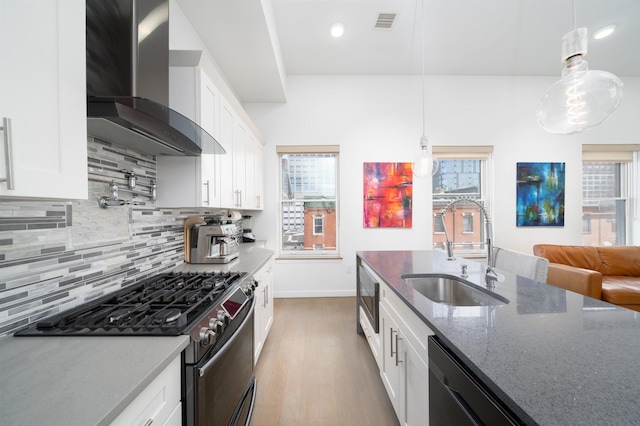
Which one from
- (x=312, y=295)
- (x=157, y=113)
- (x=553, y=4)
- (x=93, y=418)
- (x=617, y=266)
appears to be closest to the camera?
(x=93, y=418)

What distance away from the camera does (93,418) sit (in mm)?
510

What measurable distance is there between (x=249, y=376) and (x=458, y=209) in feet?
12.3

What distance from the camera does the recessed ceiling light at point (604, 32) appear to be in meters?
2.84

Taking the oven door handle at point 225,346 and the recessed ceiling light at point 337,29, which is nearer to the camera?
the oven door handle at point 225,346

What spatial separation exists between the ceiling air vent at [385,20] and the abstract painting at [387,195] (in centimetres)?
168

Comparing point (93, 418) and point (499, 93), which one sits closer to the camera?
point (93, 418)

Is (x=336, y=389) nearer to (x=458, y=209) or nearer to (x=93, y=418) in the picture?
(x=93, y=418)

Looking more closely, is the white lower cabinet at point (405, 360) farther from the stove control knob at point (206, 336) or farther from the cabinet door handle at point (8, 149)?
the cabinet door handle at point (8, 149)


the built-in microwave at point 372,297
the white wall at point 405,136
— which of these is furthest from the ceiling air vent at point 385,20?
the built-in microwave at point 372,297

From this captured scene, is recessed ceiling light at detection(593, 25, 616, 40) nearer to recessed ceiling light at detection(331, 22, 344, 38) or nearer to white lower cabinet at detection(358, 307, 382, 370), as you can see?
recessed ceiling light at detection(331, 22, 344, 38)

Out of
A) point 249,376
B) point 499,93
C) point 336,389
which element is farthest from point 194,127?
point 499,93

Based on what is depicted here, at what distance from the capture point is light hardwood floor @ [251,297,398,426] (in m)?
1.56

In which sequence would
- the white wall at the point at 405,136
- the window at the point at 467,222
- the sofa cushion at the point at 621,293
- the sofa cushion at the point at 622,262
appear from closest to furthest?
1. the sofa cushion at the point at 621,293
2. the sofa cushion at the point at 622,262
3. the white wall at the point at 405,136
4. the window at the point at 467,222

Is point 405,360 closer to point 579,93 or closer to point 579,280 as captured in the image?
point 579,93
